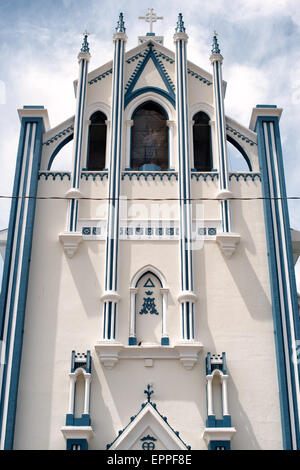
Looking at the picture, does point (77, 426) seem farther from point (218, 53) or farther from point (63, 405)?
point (218, 53)

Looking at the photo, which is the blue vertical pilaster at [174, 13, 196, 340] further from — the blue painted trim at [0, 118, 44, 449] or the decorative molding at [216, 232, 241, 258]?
the blue painted trim at [0, 118, 44, 449]

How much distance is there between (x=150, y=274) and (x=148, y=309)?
89 cm

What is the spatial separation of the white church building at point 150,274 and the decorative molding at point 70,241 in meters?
0.04

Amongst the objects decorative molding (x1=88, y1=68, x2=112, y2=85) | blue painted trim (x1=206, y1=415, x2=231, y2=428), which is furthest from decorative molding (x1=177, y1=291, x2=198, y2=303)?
decorative molding (x1=88, y1=68, x2=112, y2=85)

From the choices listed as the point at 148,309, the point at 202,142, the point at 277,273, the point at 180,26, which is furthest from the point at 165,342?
the point at 180,26

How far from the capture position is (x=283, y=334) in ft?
48.2

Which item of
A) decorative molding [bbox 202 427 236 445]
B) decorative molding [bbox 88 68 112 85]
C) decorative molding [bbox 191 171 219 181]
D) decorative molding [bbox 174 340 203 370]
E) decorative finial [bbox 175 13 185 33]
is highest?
decorative finial [bbox 175 13 185 33]

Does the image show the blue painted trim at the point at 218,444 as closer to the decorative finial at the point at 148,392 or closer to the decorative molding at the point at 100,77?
the decorative finial at the point at 148,392

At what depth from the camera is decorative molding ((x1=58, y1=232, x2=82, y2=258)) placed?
617 inches

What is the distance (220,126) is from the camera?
56.7ft

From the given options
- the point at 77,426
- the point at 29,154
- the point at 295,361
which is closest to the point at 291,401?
the point at 295,361

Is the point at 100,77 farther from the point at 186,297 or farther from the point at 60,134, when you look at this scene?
the point at 186,297

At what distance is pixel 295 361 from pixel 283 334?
26.2 inches

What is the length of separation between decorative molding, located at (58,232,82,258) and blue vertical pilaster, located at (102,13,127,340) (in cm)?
72
